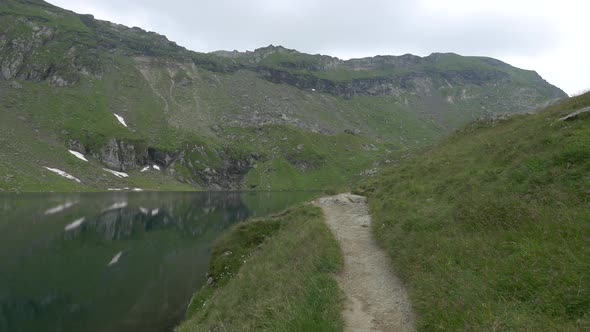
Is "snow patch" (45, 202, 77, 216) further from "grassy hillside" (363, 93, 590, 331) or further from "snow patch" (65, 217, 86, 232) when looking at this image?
"grassy hillside" (363, 93, 590, 331)

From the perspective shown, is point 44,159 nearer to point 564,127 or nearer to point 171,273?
point 171,273

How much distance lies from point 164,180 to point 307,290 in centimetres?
19074

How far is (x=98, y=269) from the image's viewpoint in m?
41.3

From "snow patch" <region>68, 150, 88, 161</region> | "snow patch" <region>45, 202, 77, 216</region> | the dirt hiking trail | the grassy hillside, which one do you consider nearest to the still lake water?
"snow patch" <region>45, 202, 77, 216</region>

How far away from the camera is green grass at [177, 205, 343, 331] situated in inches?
419

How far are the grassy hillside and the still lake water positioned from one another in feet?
69.6

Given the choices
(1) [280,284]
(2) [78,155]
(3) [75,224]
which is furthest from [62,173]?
(1) [280,284]

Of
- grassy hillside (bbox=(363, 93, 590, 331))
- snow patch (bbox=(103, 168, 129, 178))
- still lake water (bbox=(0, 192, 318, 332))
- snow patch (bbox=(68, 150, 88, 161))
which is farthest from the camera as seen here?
snow patch (bbox=(103, 168, 129, 178))

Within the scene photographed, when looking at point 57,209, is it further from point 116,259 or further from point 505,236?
point 505,236

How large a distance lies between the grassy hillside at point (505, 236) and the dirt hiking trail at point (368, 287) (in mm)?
518

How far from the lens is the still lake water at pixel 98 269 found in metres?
28.3

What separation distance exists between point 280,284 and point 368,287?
3713mm

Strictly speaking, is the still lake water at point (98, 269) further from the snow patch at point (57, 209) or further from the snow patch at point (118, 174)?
the snow patch at point (118, 174)

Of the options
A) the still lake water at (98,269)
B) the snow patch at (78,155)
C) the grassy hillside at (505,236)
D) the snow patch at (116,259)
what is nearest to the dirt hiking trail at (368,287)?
the grassy hillside at (505,236)
